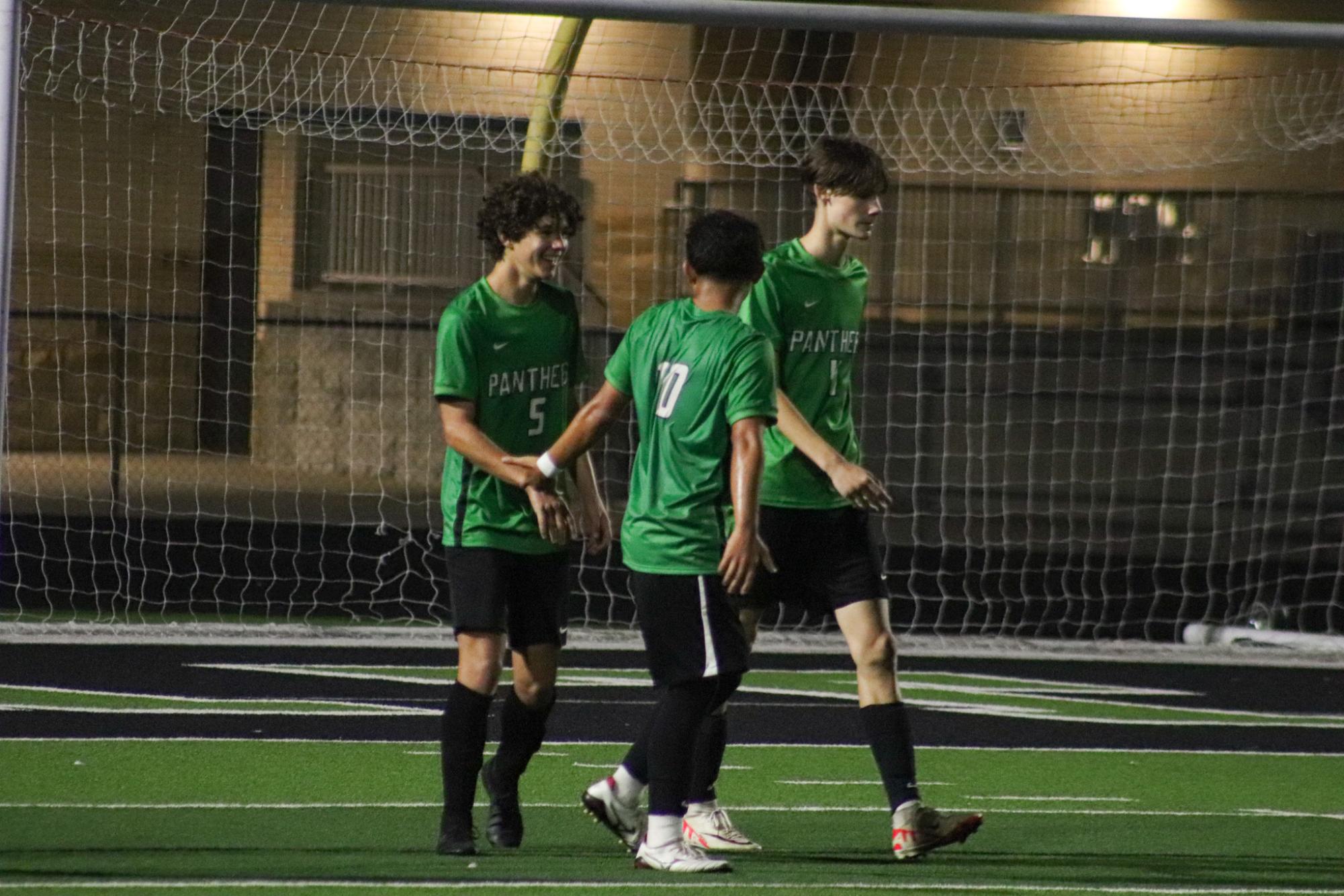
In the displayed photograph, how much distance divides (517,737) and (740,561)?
860 millimetres

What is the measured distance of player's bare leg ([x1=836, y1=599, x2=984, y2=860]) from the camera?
A: 4.86 meters

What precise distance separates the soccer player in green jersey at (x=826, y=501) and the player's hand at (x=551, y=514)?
0.62 m

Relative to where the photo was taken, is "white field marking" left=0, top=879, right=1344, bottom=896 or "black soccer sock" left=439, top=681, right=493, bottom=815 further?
"black soccer sock" left=439, top=681, right=493, bottom=815

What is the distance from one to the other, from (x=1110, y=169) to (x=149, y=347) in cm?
715

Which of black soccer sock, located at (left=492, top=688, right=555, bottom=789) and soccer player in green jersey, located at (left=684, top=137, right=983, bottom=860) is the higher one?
soccer player in green jersey, located at (left=684, top=137, right=983, bottom=860)

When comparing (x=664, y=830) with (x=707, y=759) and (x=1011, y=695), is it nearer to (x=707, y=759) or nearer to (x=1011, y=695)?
(x=707, y=759)

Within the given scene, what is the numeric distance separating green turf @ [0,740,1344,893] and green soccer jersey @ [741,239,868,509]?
0.93 metres

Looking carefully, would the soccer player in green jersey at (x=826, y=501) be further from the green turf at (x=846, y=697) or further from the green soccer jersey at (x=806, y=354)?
the green turf at (x=846, y=697)

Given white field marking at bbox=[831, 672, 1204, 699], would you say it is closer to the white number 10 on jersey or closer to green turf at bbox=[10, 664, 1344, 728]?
green turf at bbox=[10, 664, 1344, 728]

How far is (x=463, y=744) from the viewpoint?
4766mm

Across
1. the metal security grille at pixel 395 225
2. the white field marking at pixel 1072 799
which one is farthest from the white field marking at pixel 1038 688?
the metal security grille at pixel 395 225

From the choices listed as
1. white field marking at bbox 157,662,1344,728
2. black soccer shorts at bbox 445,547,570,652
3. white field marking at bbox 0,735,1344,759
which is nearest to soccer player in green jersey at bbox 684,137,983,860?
black soccer shorts at bbox 445,547,570,652

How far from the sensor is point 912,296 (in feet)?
46.1

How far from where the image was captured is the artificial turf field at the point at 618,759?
469 cm
